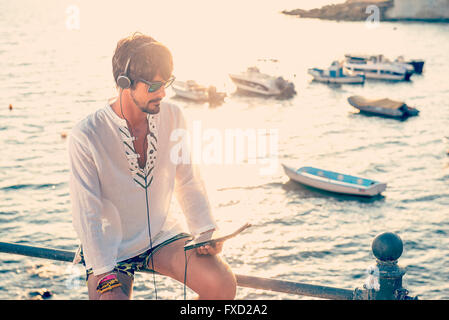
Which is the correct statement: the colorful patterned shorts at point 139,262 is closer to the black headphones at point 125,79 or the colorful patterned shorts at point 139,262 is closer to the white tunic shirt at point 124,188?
the white tunic shirt at point 124,188

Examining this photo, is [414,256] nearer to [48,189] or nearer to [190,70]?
[48,189]

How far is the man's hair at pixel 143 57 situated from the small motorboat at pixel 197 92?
6034 centimetres

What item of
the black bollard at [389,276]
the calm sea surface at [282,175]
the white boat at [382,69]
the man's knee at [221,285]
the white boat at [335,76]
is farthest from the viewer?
the white boat at [382,69]

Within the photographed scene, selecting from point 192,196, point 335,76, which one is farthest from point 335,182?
point 335,76

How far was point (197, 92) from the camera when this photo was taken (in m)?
64.4

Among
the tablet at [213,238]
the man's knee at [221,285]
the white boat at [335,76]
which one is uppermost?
the tablet at [213,238]

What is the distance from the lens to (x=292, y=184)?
1550 inches

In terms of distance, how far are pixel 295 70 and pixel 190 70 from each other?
56.4 feet

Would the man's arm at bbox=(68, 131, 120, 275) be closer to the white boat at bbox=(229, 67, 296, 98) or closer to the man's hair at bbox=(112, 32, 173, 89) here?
the man's hair at bbox=(112, 32, 173, 89)

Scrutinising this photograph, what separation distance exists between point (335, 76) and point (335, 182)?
37693 mm

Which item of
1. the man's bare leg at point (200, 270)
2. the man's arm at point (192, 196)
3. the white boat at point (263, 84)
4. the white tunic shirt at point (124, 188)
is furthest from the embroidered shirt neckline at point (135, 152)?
the white boat at point (263, 84)

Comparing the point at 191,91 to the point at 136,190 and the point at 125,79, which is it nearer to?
the point at 136,190

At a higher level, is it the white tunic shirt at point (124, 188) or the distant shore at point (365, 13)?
the distant shore at point (365, 13)

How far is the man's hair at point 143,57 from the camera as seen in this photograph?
3.61m
